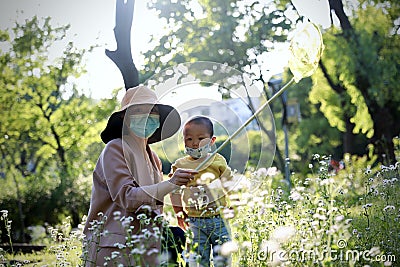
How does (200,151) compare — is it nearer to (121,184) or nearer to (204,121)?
(204,121)

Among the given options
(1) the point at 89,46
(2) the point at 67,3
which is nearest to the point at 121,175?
(2) the point at 67,3

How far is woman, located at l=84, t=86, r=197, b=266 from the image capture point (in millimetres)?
2449

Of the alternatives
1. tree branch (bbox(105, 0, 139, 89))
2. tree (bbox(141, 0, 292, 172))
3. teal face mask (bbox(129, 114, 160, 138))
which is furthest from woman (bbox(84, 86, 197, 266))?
tree (bbox(141, 0, 292, 172))

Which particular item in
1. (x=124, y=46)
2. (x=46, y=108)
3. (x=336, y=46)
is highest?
(x=336, y=46)

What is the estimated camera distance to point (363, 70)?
379 inches

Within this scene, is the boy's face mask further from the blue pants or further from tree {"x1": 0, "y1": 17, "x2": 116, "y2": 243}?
tree {"x1": 0, "y1": 17, "x2": 116, "y2": 243}

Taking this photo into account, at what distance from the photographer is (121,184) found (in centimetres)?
248

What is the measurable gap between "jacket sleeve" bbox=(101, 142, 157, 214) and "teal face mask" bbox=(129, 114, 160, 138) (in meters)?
0.11

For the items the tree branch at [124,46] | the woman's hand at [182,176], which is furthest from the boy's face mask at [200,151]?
the tree branch at [124,46]

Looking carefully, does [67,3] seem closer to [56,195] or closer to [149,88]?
[56,195]

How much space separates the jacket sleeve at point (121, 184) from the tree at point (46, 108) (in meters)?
4.78

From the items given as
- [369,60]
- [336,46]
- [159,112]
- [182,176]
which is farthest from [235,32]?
[182,176]

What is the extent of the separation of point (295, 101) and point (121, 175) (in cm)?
1389

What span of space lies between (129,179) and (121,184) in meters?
0.04
